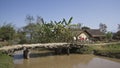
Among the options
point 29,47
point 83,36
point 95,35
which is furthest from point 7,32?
point 95,35

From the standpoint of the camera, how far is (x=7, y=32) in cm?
4475

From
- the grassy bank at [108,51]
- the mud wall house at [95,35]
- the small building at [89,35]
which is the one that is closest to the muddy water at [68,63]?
the grassy bank at [108,51]

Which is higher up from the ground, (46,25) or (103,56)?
(46,25)

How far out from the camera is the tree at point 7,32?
1733 inches

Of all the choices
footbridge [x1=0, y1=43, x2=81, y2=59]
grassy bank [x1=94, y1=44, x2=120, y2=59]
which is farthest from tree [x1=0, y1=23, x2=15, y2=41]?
grassy bank [x1=94, y1=44, x2=120, y2=59]

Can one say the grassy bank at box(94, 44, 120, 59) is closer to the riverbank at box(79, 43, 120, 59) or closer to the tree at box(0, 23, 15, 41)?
the riverbank at box(79, 43, 120, 59)

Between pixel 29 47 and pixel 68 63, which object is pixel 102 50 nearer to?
pixel 68 63

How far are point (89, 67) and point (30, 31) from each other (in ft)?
107

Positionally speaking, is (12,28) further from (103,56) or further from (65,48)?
(103,56)

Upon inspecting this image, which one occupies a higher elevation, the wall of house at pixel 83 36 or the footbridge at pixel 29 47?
the wall of house at pixel 83 36

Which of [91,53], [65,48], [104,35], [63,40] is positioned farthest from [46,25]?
[104,35]

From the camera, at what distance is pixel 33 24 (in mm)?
54812

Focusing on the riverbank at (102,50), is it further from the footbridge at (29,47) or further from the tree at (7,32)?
the tree at (7,32)

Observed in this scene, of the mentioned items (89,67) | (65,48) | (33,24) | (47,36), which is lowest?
(89,67)
